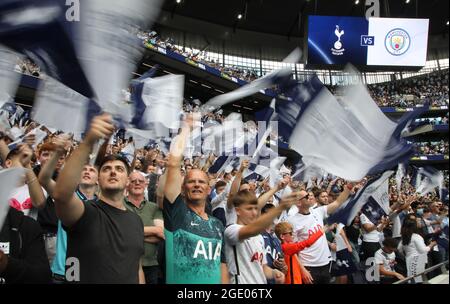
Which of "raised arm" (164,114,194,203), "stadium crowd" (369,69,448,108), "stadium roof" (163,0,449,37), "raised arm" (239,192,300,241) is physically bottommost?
"raised arm" (239,192,300,241)

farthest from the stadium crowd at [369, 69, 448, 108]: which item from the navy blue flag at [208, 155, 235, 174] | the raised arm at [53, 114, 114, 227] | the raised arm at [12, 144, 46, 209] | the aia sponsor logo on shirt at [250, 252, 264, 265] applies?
the raised arm at [53, 114, 114, 227]

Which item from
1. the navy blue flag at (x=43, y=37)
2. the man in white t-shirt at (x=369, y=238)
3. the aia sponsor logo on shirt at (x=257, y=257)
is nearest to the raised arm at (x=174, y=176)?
the navy blue flag at (x=43, y=37)

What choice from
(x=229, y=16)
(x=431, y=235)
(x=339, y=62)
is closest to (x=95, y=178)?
(x=431, y=235)

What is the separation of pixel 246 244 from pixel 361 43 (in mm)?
19136

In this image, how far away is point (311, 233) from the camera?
4520 millimetres

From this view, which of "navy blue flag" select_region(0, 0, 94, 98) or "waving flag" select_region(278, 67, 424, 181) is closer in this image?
"navy blue flag" select_region(0, 0, 94, 98)

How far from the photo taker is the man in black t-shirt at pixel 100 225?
6.59ft

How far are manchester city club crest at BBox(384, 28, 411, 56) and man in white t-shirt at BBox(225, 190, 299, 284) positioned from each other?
62.5 feet

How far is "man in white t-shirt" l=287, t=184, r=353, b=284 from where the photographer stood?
454 cm

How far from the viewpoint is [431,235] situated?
7539 mm

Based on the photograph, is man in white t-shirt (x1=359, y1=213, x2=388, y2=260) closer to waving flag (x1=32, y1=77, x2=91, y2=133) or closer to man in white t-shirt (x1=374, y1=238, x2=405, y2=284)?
man in white t-shirt (x1=374, y1=238, x2=405, y2=284)

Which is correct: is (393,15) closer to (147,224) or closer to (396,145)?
(396,145)

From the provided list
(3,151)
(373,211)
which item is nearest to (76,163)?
(3,151)
